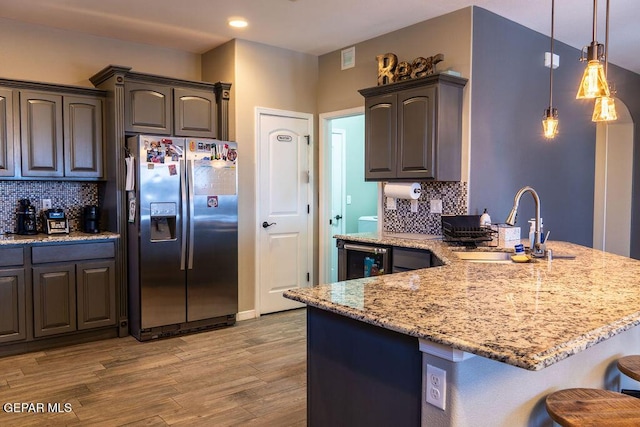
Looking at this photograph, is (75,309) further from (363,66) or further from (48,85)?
(363,66)

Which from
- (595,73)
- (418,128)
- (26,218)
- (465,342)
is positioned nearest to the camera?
(465,342)

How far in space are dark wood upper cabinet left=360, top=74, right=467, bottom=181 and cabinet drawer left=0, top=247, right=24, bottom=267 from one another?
302 centimetres

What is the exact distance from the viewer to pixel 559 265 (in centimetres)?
262

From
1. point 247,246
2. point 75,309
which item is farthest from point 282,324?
point 75,309

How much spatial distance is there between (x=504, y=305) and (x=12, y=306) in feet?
12.3

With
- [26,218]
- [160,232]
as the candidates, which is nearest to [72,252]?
[26,218]

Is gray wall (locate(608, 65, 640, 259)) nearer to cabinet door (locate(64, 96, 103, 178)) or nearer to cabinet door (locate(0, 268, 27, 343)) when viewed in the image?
cabinet door (locate(64, 96, 103, 178))

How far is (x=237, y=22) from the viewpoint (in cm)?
428

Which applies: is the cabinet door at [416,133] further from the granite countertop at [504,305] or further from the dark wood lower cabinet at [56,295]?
the dark wood lower cabinet at [56,295]

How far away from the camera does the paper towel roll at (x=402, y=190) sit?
13.6 ft

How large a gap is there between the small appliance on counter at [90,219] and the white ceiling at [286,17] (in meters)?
1.68

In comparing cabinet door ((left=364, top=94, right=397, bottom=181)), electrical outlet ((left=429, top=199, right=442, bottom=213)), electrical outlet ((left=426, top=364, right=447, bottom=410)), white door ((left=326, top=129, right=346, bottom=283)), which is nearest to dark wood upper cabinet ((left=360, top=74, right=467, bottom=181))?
cabinet door ((left=364, top=94, right=397, bottom=181))

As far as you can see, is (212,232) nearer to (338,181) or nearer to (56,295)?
(56,295)

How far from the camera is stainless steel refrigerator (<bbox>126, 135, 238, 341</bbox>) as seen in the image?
4117mm
